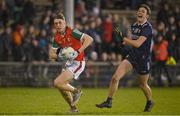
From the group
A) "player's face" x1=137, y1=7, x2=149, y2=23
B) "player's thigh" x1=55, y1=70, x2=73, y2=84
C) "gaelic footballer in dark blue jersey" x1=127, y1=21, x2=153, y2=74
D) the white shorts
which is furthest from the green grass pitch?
"player's face" x1=137, y1=7, x2=149, y2=23

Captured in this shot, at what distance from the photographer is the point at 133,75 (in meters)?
27.2

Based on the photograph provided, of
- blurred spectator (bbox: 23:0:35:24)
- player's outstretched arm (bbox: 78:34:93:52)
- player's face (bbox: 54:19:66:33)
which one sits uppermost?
player's face (bbox: 54:19:66:33)

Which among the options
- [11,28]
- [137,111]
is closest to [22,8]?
[11,28]

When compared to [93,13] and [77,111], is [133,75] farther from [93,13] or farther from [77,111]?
[77,111]

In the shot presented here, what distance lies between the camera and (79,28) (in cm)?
2719

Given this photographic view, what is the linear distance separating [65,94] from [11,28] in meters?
12.6

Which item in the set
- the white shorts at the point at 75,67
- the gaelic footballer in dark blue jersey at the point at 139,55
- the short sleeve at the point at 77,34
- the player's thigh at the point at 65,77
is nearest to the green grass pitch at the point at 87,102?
the gaelic footballer in dark blue jersey at the point at 139,55

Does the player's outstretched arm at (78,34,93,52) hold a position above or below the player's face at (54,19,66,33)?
below

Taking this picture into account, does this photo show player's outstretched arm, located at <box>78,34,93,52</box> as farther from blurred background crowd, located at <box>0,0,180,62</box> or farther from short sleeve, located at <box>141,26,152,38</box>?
blurred background crowd, located at <box>0,0,180,62</box>

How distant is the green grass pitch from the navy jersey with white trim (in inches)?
50.2

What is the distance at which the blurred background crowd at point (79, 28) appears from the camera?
88.6 feet

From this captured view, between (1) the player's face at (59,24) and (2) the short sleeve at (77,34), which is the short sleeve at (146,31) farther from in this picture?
(1) the player's face at (59,24)

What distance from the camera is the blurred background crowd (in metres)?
27.0

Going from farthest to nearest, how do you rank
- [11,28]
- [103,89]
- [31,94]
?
[11,28] → [103,89] → [31,94]
